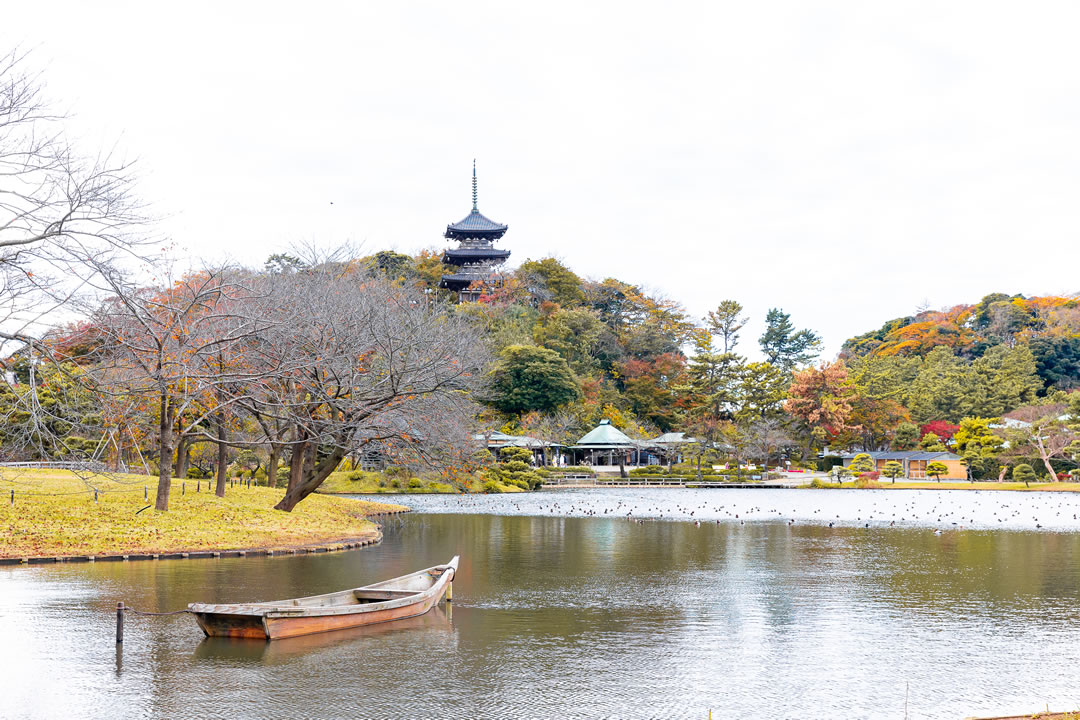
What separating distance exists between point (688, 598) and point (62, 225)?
444 inches

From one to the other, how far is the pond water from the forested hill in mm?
57303

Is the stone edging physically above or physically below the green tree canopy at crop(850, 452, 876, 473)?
below

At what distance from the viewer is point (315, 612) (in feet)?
36.6

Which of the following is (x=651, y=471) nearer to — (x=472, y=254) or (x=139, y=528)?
(x=472, y=254)

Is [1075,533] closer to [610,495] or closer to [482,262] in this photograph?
[610,495]

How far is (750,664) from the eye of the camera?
10172 mm

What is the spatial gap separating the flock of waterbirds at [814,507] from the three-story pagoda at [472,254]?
31.2 metres

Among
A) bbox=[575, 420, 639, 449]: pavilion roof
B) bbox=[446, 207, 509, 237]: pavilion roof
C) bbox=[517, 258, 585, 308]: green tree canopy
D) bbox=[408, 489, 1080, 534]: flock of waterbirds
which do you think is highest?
bbox=[446, 207, 509, 237]: pavilion roof

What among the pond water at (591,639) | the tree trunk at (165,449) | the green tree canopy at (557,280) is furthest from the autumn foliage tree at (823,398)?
the tree trunk at (165,449)

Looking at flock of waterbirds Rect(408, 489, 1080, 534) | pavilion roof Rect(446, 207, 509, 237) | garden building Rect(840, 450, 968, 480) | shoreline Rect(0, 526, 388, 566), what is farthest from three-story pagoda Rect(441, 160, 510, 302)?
shoreline Rect(0, 526, 388, 566)

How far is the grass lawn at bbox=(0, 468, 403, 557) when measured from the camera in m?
18.6

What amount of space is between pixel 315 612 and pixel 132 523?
34.8ft

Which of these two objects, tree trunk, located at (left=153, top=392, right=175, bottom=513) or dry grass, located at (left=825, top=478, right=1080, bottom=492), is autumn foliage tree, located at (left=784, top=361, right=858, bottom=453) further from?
tree trunk, located at (left=153, top=392, right=175, bottom=513)

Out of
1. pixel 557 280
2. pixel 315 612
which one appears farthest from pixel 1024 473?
pixel 315 612
